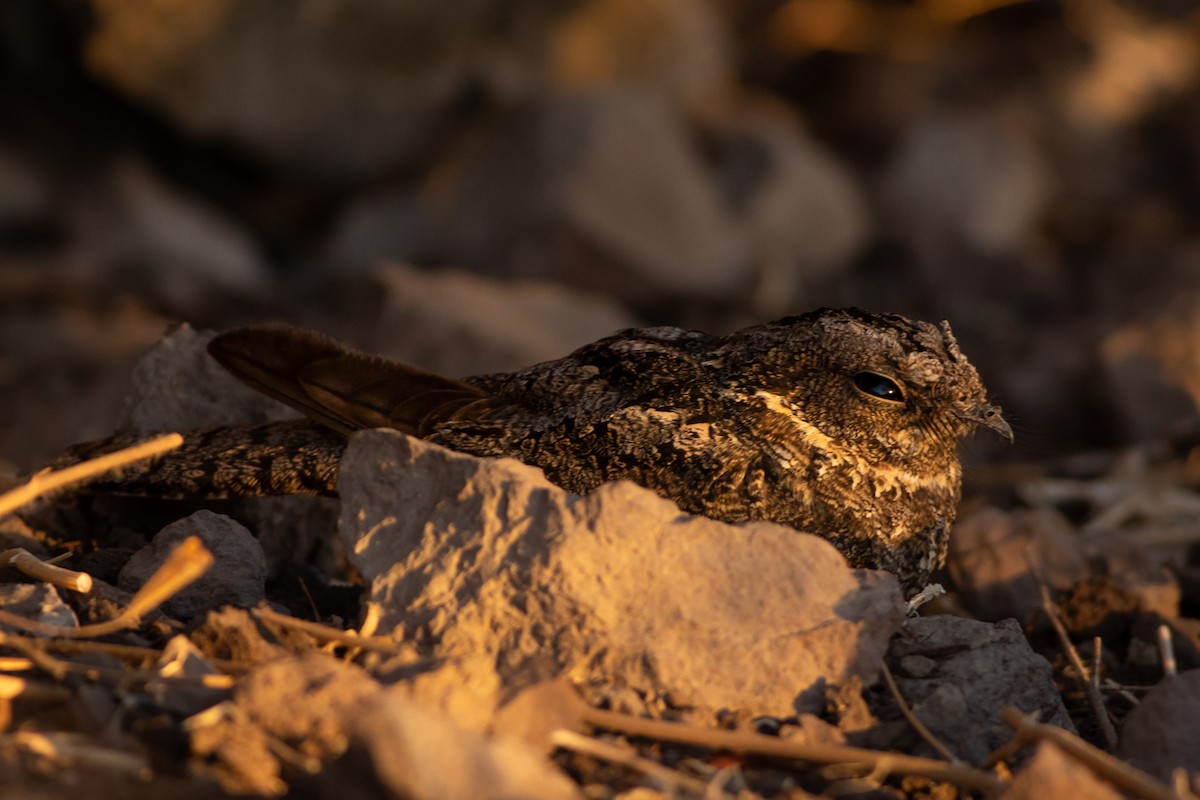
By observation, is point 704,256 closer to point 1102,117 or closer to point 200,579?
point 1102,117

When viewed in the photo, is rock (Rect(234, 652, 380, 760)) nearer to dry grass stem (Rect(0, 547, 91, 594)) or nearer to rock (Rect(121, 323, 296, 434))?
dry grass stem (Rect(0, 547, 91, 594))

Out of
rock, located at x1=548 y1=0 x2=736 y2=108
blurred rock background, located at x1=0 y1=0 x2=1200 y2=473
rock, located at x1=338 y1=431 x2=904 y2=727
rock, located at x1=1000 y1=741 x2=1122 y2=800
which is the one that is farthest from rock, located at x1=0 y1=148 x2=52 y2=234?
rock, located at x1=1000 y1=741 x2=1122 y2=800

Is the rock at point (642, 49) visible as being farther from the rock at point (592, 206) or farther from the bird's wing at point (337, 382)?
the bird's wing at point (337, 382)

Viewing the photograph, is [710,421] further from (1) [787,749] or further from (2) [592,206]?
(2) [592,206]

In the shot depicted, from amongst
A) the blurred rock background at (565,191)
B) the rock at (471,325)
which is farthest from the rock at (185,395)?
the rock at (471,325)

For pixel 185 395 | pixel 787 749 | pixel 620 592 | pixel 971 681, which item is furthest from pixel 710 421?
pixel 185 395

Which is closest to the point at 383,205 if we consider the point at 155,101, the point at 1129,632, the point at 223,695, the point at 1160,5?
the point at 155,101

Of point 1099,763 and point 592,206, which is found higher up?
point 592,206
